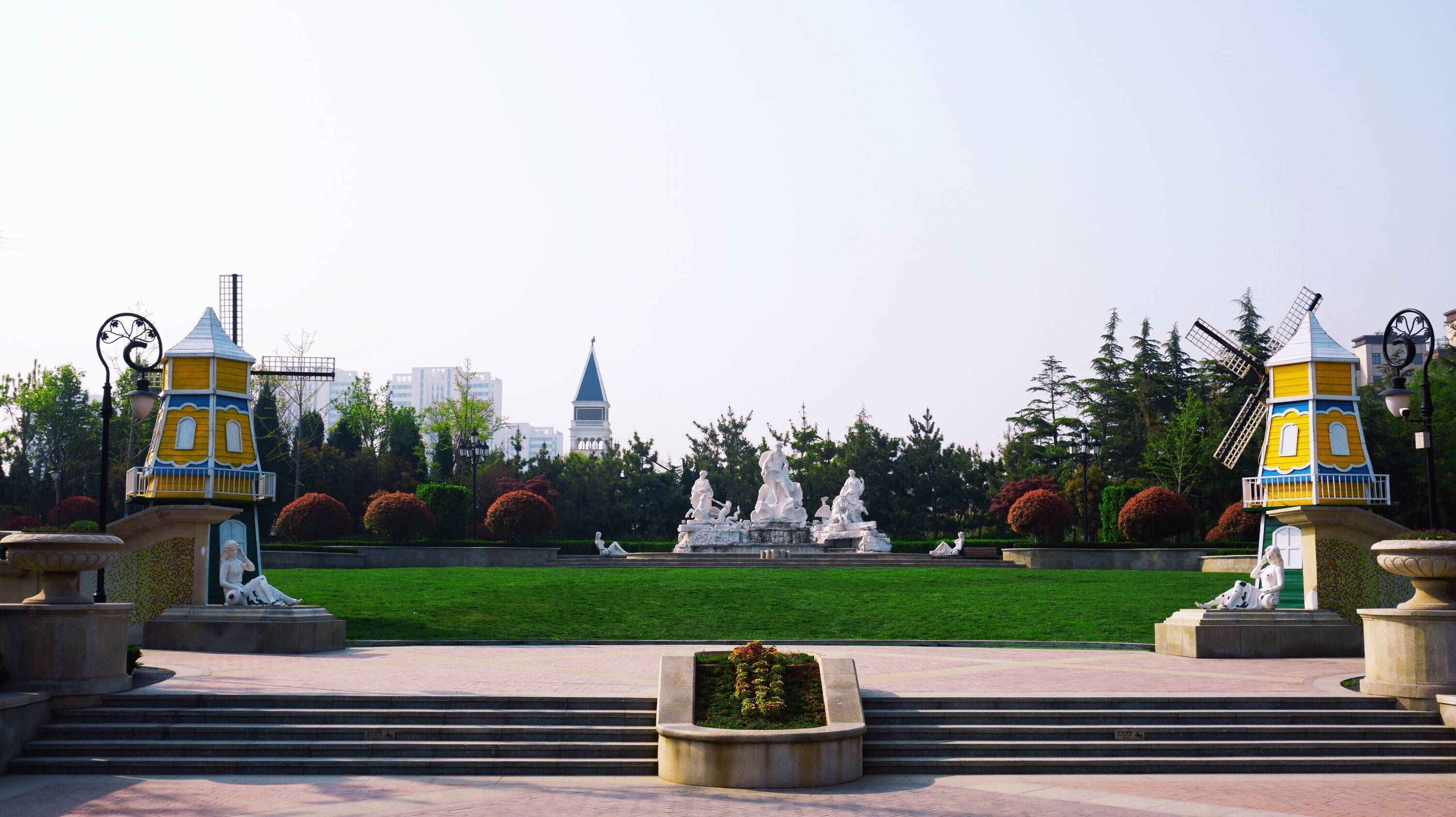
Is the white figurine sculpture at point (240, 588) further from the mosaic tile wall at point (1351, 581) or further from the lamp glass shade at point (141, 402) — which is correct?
the mosaic tile wall at point (1351, 581)

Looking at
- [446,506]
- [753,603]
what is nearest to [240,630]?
[753,603]

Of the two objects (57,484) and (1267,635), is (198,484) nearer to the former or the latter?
(1267,635)

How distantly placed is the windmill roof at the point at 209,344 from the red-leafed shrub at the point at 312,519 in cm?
2244

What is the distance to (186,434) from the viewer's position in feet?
66.6

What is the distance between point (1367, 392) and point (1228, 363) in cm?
2668

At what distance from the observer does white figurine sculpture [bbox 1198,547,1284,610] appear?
17859 millimetres

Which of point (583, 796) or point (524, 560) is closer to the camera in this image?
point (583, 796)

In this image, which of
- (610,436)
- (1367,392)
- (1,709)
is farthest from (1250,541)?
(610,436)

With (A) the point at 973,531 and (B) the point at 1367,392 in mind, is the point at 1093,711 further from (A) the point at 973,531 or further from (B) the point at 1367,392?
(A) the point at 973,531

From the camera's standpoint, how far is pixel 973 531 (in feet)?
201

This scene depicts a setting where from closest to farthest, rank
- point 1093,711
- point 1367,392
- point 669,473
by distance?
point 1093,711 → point 1367,392 → point 669,473

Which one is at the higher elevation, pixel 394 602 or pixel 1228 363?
pixel 1228 363

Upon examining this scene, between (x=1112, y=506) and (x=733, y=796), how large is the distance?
1371 inches

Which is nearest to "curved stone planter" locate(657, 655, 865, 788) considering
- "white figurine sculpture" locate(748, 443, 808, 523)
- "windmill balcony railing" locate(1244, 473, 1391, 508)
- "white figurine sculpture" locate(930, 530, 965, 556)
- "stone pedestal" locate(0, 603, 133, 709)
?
"stone pedestal" locate(0, 603, 133, 709)
